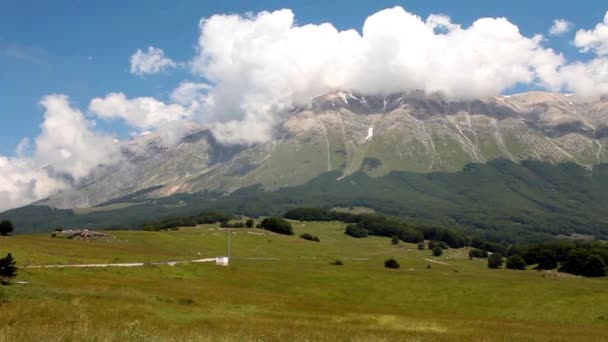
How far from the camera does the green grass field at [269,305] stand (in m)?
31.4

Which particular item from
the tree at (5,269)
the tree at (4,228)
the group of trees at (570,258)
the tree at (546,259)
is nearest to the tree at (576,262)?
the group of trees at (570,258)

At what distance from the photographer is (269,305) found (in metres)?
56.3

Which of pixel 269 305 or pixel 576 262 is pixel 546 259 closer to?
pixel 576 262

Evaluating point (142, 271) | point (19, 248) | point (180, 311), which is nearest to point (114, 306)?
point (180, 311)

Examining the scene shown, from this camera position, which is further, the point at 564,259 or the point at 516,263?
the point at 564,259

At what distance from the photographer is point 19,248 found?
266 feet

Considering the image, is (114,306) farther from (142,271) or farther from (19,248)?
(19,248)

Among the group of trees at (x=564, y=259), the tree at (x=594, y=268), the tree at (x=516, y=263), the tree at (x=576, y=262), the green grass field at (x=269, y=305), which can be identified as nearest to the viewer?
the green grass field at (x=269, y=305)

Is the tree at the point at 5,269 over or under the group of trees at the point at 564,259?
over

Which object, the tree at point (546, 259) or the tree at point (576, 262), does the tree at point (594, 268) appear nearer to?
the tree at point (576, 262)

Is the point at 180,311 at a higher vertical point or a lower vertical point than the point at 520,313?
higher

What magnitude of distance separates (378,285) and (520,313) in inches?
961

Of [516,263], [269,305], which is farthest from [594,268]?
[269,305]

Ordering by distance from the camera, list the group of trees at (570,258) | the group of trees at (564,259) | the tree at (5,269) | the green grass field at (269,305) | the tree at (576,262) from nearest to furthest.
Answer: the green grass field at (269,305)
the tree at (5,269)
the group of trees at (570,258)
the group of trees at (564,259)
the tree at (576,262)
